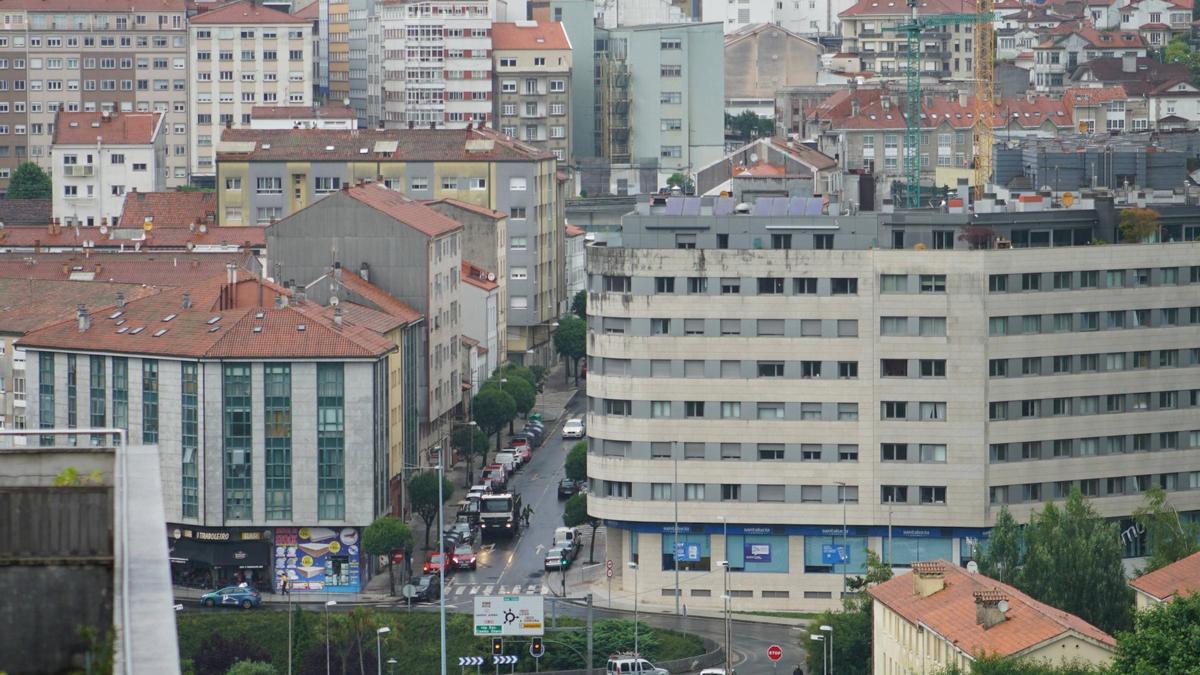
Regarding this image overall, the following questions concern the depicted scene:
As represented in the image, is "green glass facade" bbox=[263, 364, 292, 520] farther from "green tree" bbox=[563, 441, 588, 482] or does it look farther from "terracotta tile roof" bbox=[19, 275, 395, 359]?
"green tree" bbox=[563, 441, 588, 482]

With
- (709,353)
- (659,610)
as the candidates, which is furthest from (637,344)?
(659,610)

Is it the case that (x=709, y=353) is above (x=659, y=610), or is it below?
above

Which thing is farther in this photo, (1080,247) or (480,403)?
(480,403)

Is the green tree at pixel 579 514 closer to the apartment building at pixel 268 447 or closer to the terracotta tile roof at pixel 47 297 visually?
the apartment building at pixel 268 447

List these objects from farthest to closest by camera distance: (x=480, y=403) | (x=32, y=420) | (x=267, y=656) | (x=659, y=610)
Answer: (x=480, y=403) < (x=32, y=420) < (x=659, y=610) < (x=267, y=656)

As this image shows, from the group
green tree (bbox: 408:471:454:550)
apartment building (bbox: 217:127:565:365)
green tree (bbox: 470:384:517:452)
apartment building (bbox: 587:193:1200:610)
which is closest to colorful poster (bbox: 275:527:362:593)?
green tree (bbox: 408:471:454:550)

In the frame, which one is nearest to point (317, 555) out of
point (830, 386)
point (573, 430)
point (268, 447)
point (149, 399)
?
point (268, 447)

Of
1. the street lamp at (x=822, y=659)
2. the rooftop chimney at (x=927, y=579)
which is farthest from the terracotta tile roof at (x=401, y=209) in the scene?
the rooftop chimney at (x=927, y=579)

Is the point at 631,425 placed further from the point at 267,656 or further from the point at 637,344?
the point at 267,656
